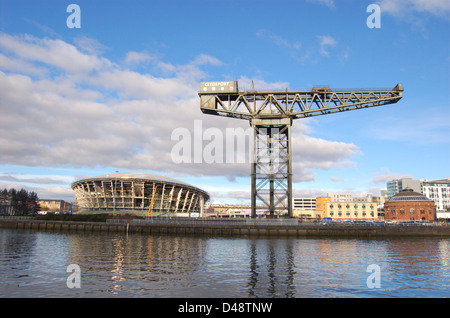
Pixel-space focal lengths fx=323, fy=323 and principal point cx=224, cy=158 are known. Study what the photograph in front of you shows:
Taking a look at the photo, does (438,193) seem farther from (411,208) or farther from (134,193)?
(134,193)

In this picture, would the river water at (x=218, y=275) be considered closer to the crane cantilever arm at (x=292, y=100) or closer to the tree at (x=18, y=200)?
the crane cantilever arm at (x=292, y=100)

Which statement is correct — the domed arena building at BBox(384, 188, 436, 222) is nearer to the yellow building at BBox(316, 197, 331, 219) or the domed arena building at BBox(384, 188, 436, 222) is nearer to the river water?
the yellow building at BBox(316, 197, 331, 219)

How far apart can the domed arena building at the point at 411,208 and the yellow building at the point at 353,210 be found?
12.4m

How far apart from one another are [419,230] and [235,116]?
1530 inches

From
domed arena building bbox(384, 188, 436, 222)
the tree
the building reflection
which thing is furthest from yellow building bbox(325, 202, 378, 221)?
the tree

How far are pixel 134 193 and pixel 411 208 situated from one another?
288 ft

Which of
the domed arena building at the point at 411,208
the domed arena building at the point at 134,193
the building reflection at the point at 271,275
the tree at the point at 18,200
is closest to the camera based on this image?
the building reflection at the point at 271,275

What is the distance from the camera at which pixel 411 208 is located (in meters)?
104

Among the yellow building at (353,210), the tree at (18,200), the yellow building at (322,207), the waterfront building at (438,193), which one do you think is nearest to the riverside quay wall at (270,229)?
the yellow building at (353,210)

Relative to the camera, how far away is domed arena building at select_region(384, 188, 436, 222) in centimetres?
10256

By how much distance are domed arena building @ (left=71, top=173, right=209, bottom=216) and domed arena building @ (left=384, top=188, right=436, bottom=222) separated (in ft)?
227

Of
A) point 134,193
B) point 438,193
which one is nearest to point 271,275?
point 134,193

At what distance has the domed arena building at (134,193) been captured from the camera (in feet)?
315

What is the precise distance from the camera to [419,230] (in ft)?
190
